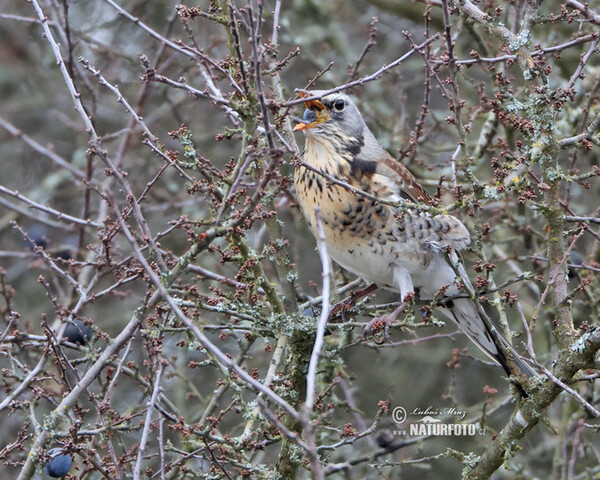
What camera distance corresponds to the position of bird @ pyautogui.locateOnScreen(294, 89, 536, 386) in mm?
4676

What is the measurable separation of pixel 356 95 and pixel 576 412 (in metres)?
2.91

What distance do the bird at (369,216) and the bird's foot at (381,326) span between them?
31 centimetres

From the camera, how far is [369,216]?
4672 mm

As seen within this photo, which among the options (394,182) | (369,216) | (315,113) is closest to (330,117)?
(315,113)

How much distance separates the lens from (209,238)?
3.06m

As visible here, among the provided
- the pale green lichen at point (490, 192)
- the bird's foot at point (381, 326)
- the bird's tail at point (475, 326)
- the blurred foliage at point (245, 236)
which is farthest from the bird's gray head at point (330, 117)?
the pale green lichen at point (490, 192)

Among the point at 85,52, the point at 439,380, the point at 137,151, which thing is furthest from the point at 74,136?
the point at 439,380

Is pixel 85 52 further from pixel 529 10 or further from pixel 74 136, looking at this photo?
pixel 529 10

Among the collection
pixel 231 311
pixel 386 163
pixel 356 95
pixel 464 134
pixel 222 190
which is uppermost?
pixel 356 95

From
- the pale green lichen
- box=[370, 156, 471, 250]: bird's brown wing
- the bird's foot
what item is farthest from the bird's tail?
the pale green lichen

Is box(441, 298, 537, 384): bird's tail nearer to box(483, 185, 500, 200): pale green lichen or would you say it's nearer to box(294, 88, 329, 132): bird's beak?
box(483, 185, 500, 200): pale green lichen

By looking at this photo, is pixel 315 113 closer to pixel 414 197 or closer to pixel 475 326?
pixel 414 197

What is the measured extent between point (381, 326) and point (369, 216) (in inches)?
30.3

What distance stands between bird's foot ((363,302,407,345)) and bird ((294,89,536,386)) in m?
0.31
